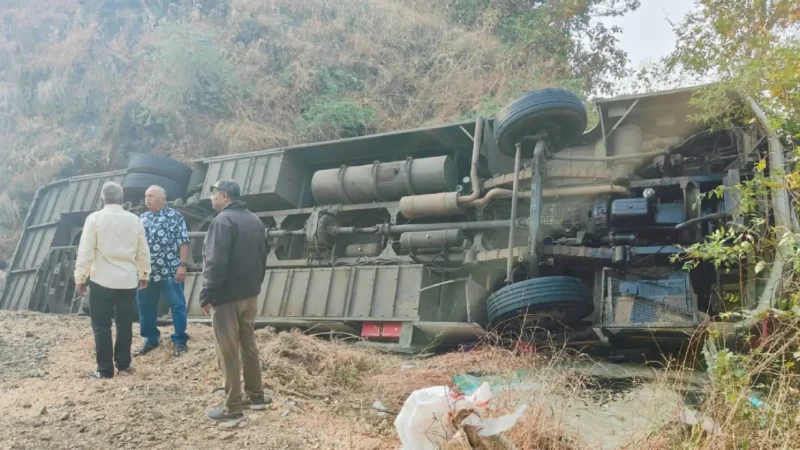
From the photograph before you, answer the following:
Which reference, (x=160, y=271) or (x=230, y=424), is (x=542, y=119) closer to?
(x=160, y=271)

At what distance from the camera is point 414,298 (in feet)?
26.7

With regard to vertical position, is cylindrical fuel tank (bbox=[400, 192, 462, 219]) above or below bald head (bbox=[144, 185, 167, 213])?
above

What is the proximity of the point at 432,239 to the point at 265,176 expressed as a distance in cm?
343

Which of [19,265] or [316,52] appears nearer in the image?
[19,265]

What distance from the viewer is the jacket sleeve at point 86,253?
17.9 ft

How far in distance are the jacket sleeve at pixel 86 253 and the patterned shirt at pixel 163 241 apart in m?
1.06

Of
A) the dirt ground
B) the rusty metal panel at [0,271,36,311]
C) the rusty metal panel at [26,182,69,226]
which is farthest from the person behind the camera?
the rusty metal panel at [26,182,69,226]

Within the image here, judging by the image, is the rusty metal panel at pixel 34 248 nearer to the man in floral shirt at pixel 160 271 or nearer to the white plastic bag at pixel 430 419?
the man in floral shirt at pixel 160 271

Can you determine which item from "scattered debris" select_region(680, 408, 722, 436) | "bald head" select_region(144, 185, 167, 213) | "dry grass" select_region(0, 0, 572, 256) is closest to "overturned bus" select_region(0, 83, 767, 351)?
"scattered debris" select_region(680, 408, 722, 436)

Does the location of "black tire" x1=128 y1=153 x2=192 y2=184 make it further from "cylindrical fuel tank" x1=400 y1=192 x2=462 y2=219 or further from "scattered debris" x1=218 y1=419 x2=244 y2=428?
"scattered debris" x1=218 y1=419 x2=244 y2=428

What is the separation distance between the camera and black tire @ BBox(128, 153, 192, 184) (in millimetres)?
11453

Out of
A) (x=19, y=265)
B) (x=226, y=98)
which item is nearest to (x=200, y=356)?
(x=19, y=265)

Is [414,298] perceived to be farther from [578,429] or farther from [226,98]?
[226,98]

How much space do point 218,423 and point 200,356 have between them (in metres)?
1.76
